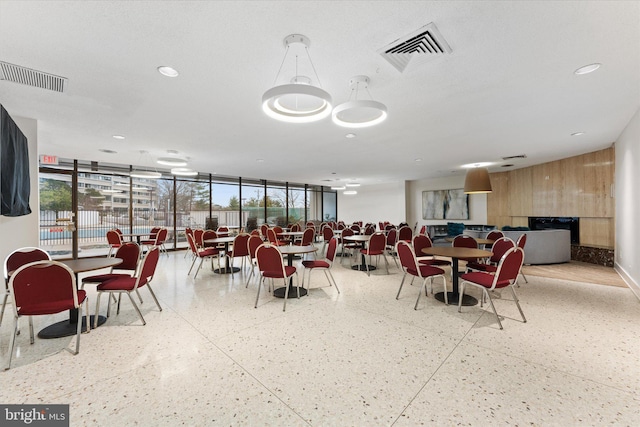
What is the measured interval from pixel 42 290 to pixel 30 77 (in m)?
2.43

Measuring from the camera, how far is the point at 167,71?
9.97 ft

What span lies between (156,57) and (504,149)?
745cm

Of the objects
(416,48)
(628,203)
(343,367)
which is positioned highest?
(416,48)

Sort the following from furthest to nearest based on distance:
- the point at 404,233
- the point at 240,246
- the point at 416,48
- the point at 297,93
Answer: the point at 404,233, the point at 240,246, the point at 416,48, the point at 297,93

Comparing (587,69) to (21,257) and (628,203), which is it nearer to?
(628,203)

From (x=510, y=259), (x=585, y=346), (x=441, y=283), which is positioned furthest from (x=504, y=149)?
(x=585, y=346)

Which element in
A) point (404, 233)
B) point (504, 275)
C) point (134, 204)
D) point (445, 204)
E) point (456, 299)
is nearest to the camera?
point (504, 275)

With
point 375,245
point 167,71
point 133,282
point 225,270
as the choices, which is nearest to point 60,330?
point 133,282

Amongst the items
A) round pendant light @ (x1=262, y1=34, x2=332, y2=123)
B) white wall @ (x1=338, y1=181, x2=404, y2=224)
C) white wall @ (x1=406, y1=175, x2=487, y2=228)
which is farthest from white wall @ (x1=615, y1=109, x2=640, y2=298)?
white wall @ (x1=338, y1=181, x2=404, y2=224)

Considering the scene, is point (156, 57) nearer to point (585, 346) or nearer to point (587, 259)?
point (585, 346)

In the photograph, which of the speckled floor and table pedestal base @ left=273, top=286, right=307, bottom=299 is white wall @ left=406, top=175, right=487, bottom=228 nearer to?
the speckled floor

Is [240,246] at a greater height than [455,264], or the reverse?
[240,246]

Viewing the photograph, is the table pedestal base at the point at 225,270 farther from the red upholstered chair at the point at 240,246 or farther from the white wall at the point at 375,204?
the white wall at the point at 375,204

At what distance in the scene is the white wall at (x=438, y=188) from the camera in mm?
11263
